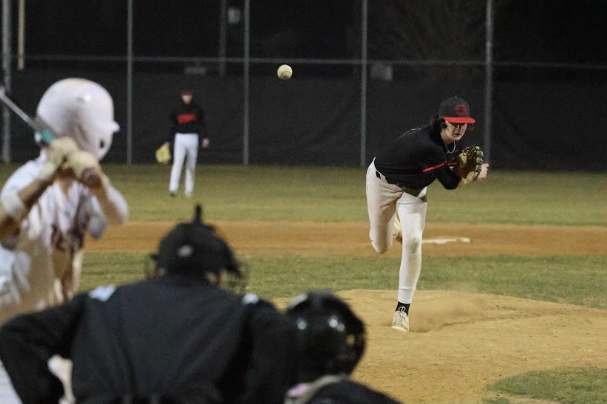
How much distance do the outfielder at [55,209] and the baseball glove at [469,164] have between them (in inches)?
179

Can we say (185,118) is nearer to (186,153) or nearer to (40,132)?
(186,153)

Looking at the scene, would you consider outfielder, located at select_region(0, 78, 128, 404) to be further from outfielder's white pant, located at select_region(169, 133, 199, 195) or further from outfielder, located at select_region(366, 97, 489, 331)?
outfielder's white pant, located at select_region(169, 133, 199, 195)

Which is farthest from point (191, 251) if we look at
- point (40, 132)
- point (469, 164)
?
point (469, 164)

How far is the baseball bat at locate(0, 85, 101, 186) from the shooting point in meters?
3.84

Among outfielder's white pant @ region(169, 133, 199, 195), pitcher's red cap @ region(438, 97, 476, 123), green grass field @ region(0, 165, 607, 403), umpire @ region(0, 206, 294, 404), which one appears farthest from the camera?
outfielder's white pant @ region(169, 133, 199, 195)

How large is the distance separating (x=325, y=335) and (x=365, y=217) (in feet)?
45.0

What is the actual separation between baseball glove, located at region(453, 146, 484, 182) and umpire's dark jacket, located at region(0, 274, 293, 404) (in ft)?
17.7

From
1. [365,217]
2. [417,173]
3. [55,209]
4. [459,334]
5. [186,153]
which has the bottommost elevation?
[365,217]

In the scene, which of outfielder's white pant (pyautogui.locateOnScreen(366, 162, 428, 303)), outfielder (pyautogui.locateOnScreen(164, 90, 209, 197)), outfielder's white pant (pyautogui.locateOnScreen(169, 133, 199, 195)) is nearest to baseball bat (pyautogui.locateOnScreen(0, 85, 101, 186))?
outfielder's white pant (pyautogui.locateOnScreen(366, 162, 428, 303))

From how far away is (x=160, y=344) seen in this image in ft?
10.1

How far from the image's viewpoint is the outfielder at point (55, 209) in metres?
4.04

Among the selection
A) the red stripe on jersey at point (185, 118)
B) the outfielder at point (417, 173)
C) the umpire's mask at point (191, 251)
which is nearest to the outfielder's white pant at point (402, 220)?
the outfielder at point (417, 173)

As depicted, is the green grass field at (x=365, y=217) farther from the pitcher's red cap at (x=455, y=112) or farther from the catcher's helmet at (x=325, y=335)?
the catcher's helmet at (x=325, y=335)

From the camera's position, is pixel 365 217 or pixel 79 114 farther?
pixel 365 217
